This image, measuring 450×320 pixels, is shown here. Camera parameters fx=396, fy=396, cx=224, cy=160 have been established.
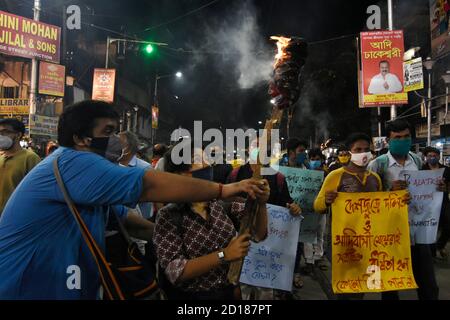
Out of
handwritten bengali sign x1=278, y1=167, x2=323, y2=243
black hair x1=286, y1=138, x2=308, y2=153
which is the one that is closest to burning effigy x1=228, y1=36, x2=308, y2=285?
handwritten bengali sign x1=278, y1=167, x2=323, y2=243

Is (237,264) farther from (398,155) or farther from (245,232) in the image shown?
(398,155)

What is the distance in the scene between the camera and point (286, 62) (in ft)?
6.95

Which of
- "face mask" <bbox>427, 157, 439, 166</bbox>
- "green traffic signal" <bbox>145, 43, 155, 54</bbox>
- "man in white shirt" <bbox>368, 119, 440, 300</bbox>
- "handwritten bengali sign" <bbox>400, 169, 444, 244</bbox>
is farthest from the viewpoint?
"green traffic signal" <bbox>145, 43, 155, 54</bbox>

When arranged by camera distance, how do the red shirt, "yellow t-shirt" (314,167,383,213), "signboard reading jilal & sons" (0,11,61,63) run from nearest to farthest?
the red shirt → "yellow t-shirt" (314,167,383,213) → "signboard reading jilal & sons" (0,11,61,63)

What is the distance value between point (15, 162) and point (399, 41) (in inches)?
506

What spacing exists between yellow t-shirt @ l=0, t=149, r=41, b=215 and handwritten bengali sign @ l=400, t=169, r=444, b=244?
4.42 meters

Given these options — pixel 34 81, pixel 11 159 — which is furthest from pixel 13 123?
pixel 34 81

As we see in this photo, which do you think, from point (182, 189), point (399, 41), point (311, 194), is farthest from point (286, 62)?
point (399, 41)

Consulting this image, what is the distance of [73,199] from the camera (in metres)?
1.90

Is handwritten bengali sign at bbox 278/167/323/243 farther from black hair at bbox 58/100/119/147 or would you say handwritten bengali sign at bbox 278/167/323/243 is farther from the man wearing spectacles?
black hair at bbox 58/100/119/147

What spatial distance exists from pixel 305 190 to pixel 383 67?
9.79m

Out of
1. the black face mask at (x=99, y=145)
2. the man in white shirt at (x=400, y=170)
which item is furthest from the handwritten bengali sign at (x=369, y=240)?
the black face mask at (x=99, y=145)

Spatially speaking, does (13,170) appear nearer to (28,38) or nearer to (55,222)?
(55,222)

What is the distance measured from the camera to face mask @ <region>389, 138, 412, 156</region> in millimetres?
4285
